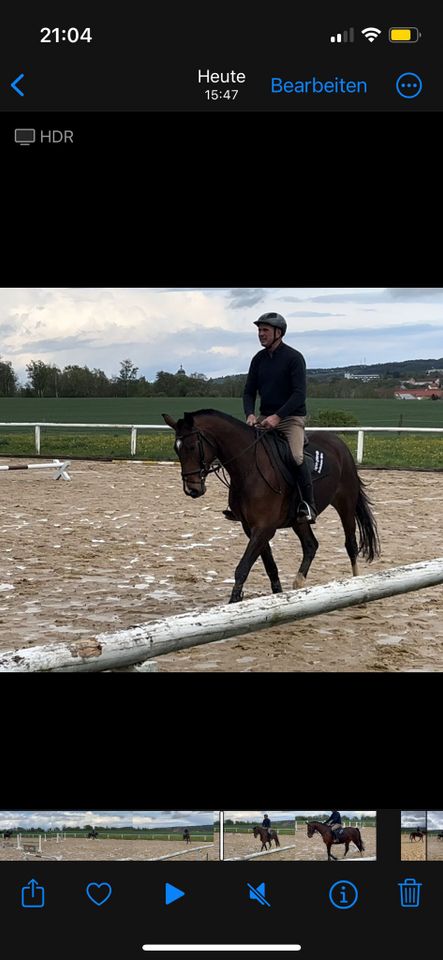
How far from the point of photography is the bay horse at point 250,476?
200 inches

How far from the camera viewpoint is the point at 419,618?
563 centimetres

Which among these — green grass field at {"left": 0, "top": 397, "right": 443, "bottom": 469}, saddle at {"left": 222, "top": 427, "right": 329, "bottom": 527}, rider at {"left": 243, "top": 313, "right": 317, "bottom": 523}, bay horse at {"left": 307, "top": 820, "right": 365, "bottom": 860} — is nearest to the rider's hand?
rider at {"left": 243, "top": 313, "right": 317, "bottom": 523}

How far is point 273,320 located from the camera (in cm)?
480

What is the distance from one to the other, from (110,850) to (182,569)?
5346 millimetres

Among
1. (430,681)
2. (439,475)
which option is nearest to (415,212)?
(430,681)

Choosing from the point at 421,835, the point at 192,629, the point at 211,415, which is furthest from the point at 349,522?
the point at 421,835

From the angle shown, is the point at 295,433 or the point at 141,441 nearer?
the point at 295,433

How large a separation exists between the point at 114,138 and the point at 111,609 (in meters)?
4.17
